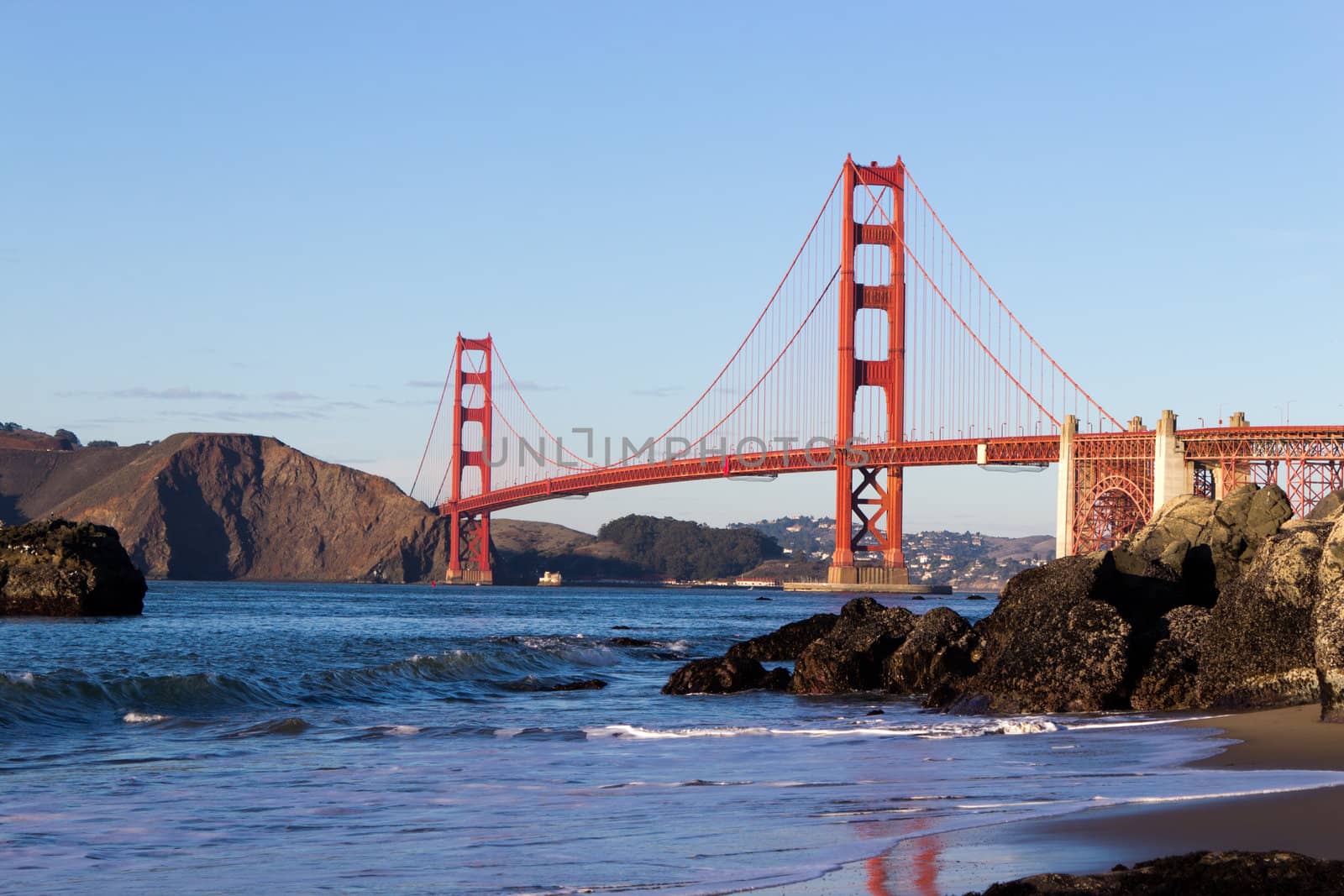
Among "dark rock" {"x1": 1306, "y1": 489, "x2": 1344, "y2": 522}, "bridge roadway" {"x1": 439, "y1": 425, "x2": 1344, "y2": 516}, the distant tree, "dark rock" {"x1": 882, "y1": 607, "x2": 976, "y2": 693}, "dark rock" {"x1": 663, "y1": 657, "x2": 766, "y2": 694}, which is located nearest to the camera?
"dark rock" {"x1": 882, "y1": 607, "x2": 976, "y2": 693}

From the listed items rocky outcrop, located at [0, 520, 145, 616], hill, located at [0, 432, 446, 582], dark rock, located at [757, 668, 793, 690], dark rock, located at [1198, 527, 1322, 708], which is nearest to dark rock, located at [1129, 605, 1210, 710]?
dark rock, located at [1198, 527, 1322, 708]

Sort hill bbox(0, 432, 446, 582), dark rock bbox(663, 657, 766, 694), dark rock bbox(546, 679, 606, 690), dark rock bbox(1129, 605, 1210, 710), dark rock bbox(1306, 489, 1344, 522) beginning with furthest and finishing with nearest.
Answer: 1. hill bbox(0, 432, 446, 582)
2. dark rock bbox(546, 679, 606, 690)
3. dark rock bbox(1306, 489, 1344, 522)
4. dark rock bbox(663, 657, 766, 694)
5. dark rock bbox(1129, 605, 1210, 710)

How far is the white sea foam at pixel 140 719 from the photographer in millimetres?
16234

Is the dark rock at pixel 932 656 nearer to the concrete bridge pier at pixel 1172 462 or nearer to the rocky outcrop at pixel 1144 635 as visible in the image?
the rocky outcrop at pixel 1144 635

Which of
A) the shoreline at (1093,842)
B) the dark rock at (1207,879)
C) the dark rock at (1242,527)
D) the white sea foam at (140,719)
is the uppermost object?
the dark rock at (1242,527)

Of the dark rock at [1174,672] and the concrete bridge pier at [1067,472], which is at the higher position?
the concrete bridge pier at [1067,472]

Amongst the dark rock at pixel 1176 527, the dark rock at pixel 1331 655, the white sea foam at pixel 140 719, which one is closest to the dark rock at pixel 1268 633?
the dark rock at pixel 1331 655

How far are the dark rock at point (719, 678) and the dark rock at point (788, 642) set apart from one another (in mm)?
2916

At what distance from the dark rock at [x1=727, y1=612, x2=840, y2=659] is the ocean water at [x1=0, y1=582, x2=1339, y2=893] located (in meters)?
2.05

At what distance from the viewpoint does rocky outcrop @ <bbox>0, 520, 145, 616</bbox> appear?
40969mm

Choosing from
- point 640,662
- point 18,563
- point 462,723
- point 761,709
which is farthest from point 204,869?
point 18,563

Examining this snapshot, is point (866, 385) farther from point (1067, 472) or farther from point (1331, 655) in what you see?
point (1331, 655)

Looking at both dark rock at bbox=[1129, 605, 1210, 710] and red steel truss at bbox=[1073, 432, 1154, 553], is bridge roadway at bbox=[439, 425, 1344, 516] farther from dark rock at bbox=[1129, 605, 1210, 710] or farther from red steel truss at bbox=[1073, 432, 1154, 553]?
dark rock at bbox=[1129, 605, 1210, 710]

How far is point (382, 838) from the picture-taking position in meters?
8.59
